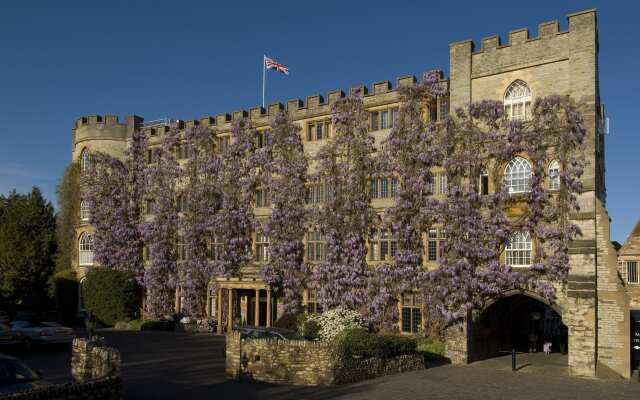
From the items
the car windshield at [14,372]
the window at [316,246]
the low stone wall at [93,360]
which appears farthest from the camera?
the window at [316,246]

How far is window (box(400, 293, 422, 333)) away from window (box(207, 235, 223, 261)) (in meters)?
13.2

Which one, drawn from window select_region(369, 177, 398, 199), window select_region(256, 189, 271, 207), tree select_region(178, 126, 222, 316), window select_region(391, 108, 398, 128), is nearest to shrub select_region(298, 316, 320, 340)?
window select_region(369, 177, 398, 199)

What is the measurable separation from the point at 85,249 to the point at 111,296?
6.34 metres

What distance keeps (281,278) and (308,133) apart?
28.9ft

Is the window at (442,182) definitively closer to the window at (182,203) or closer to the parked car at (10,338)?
the window at (182,203)

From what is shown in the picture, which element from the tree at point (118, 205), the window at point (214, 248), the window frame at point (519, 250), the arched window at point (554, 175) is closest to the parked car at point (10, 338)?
the window at point (214, 248)

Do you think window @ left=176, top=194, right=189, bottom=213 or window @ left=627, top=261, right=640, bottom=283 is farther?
window @ left=627, top=261, right=640, bottom=283

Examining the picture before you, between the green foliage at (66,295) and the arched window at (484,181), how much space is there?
32.0m

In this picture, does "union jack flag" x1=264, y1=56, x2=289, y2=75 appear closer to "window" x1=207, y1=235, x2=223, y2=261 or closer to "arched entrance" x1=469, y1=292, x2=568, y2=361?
"window" x1=207, y1=235, x2=223, y2=261

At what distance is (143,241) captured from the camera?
42.8m

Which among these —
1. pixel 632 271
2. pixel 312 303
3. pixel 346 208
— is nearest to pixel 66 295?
pixel 312 303

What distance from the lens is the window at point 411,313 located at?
98.8 ft

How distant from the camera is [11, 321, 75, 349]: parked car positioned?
91.1 feet

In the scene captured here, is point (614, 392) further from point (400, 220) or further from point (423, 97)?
point (423, 97)
